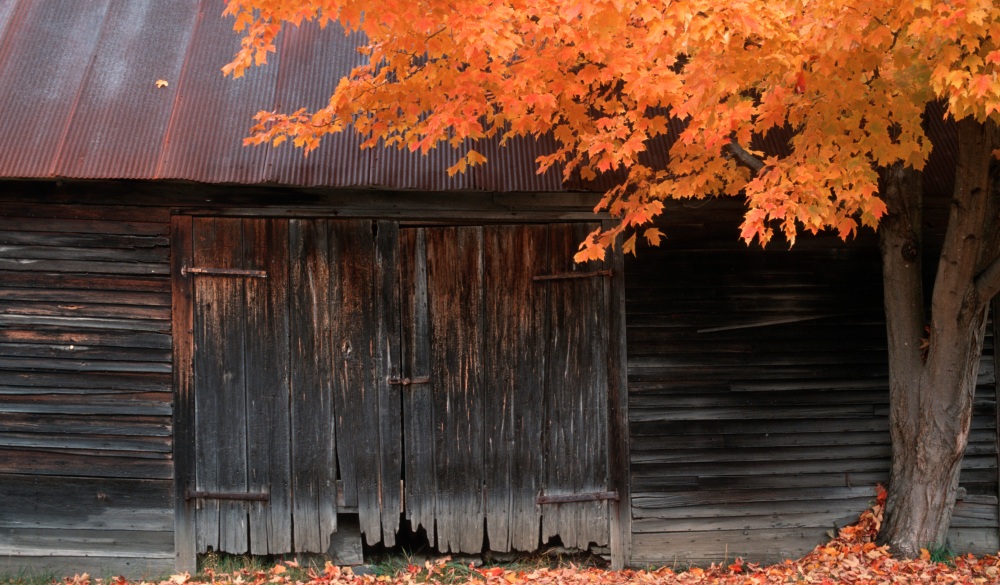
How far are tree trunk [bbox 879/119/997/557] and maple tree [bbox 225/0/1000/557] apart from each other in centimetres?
1

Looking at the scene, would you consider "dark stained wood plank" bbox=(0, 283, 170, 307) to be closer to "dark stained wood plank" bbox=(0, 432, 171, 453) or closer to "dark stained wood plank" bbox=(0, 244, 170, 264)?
"dark stained wood plank" bbox=(0, 244, 170, 264)

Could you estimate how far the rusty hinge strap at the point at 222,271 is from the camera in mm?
6309

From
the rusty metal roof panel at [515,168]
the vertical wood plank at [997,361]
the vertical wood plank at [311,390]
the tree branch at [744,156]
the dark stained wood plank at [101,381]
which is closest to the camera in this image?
the tree branch at [744,156]

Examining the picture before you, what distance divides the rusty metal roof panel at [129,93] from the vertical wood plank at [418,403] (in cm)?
209

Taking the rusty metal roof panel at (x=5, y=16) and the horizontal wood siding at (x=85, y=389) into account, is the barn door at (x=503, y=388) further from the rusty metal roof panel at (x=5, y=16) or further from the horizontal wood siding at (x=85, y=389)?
the rusty metal roof panel at (x=5, y=16)

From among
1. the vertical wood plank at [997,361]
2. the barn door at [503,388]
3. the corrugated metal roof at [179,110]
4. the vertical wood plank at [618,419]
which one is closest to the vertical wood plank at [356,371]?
the barn door at [503,388]

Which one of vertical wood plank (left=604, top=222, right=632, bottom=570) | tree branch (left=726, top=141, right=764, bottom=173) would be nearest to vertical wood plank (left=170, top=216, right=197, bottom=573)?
vertical wood plank (left=604, top=222, right=632, bottom=570)

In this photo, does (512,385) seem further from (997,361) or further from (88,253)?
(997,361)

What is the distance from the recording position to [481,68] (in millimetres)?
5387

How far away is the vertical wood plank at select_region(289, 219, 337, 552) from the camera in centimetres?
643

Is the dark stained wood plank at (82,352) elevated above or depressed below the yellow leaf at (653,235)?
below

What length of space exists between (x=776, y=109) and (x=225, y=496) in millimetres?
4855

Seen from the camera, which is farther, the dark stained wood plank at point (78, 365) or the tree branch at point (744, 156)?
the dark stained wood plank at point (78, 365)

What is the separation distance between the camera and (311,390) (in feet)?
21.1
